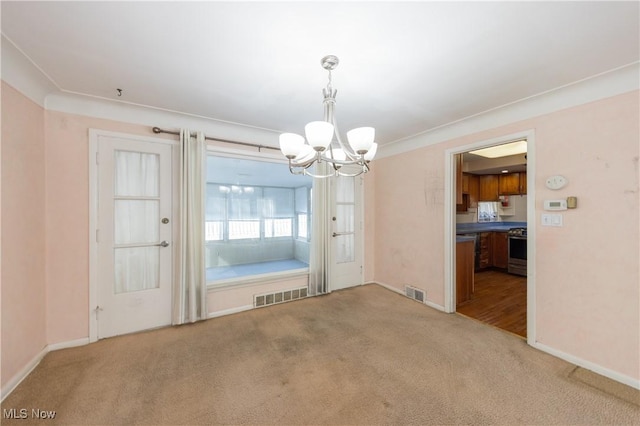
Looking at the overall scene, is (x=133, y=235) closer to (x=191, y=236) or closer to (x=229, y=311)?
(x=191, y=236)

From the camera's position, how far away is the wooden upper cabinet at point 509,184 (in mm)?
5340

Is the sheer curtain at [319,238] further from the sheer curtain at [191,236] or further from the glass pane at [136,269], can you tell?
the glass pane at [136,269]

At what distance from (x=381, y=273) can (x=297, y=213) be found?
2974 mm

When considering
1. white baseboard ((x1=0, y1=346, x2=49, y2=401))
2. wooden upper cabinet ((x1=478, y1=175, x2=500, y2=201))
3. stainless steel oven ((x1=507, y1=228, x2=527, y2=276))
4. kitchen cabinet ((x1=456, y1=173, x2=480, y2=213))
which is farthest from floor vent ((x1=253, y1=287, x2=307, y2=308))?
wooden upper cabinet ((x1=478, y1=175, x2=500, y2=201))

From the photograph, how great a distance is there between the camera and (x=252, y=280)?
3.31 metres

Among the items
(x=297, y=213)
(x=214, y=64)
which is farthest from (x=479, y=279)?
(x=214, y=64)

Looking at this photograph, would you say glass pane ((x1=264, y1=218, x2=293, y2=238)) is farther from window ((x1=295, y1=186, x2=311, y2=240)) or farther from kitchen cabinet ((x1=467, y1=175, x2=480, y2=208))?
kitchen cabinet ((x1=467, y1=175, x2=480, y2=208))

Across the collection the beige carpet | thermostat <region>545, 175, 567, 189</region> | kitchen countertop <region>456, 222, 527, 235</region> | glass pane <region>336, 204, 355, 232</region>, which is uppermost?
thermostat <region>545, 175, 567, 189</region>

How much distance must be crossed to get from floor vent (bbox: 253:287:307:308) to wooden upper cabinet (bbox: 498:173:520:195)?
4921mm

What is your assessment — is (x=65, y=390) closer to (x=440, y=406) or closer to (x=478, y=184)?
(x=440, y=406)

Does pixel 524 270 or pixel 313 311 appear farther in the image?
pixel 524 270

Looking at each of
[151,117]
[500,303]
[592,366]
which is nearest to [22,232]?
[151,117]

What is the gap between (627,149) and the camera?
1.88 meters

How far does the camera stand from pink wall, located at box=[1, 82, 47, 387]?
5.90 feet
